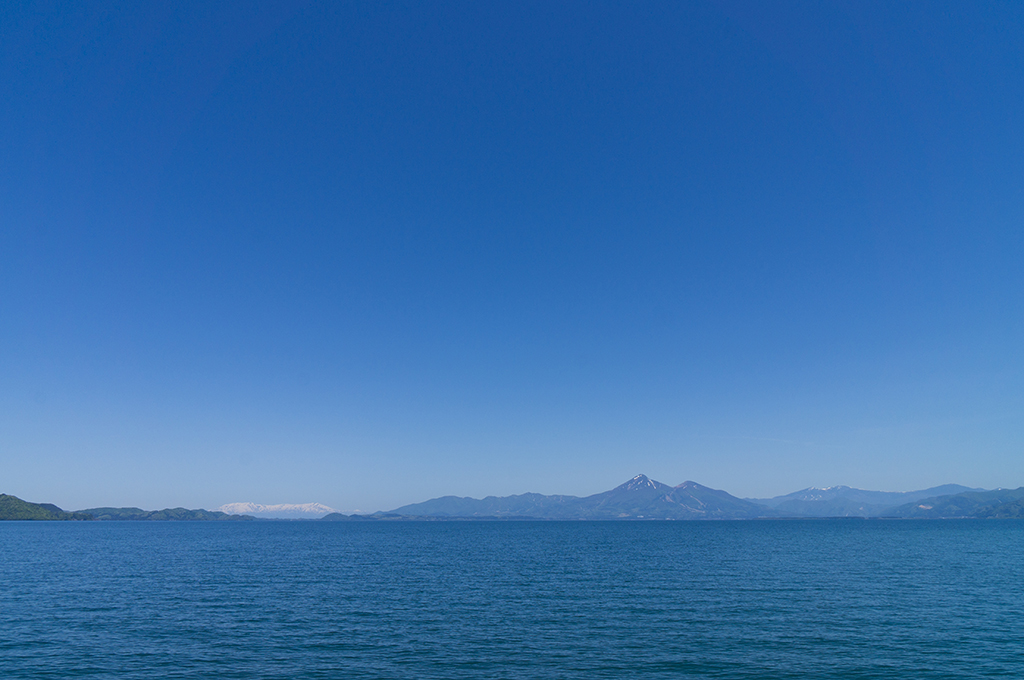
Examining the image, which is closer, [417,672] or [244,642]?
[417,672]

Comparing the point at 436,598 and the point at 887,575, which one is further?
the point at 887,575

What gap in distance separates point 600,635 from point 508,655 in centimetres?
888

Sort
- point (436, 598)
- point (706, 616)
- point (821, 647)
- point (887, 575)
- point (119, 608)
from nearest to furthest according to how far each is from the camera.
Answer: point (821, 647) → point (706, 616) → point (119, 608) → point (436, 598) → point (887, 575)

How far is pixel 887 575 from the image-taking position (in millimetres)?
72812

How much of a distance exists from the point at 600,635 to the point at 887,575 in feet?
190

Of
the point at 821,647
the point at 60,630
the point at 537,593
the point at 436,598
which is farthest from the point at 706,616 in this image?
the point at 60,630

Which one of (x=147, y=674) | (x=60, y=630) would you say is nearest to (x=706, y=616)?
(x=147, y=674)

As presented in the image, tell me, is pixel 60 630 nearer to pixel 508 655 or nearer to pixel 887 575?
pixel 508 655

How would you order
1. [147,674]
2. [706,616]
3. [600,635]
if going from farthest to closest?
1. [706,616]
2. [600,635]
3. [147,674]

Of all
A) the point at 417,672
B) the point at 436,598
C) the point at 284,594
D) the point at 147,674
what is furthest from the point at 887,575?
the point at 147,674

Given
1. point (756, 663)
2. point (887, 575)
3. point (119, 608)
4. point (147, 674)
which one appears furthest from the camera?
point (887, 575)

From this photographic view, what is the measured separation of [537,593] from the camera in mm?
59719

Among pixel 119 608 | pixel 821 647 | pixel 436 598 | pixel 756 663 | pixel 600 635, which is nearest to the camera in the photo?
pixel 756 663

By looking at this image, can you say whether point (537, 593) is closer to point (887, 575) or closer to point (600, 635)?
point (600, 635)
